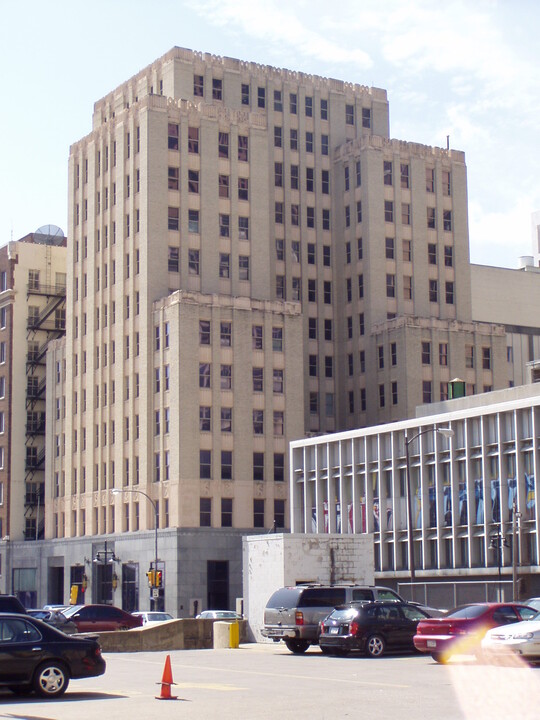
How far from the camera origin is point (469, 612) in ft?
110

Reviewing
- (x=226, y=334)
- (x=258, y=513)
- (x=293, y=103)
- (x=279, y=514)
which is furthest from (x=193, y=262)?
(x=293, y=103)

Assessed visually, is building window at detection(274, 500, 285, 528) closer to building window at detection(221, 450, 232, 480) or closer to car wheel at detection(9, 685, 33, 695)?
building window at detection(221, 450, 232, 480)

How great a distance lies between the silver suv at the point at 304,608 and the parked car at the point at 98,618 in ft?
54.1

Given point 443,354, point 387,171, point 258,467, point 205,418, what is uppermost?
point 387,171

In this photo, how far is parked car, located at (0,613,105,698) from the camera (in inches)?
941

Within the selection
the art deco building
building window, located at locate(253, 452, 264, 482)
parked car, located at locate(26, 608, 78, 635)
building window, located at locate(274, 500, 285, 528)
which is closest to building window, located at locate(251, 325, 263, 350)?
building window, located at locate(253, 452, 264, 482)

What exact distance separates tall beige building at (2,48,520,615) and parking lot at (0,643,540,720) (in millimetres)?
52541

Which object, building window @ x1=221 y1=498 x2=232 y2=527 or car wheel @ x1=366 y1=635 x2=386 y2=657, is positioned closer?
car wheel @ x1=366 y1=635 x2=386 y2=657

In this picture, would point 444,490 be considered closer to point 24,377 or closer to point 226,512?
point 226,512

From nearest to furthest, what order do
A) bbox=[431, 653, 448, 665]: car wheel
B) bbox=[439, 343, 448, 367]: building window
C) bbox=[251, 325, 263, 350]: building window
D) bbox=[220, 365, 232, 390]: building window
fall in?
bbox=[431, 653, 448, 665]: car wheel, bbox=[220, 365, 232, 390]: building window, bbox=[251, 325, 263, 350]: building window, bbox=[439, 343, 448, 367]: building window

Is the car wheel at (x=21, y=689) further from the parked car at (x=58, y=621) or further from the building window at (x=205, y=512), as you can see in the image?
the building window at (x=205, y=512)

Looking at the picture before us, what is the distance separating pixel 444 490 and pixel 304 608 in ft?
96.5

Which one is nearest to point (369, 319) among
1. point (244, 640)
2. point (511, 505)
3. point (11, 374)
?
point (11, 374)

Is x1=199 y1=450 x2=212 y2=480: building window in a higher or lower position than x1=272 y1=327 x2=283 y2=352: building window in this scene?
lower
